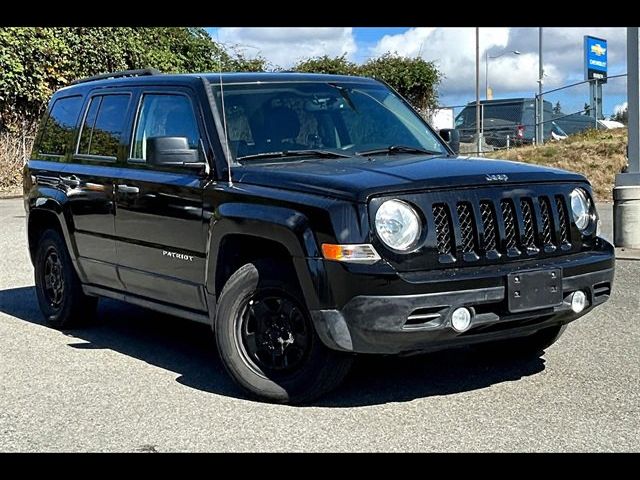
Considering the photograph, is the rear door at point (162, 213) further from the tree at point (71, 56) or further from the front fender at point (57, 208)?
the tree at point (71, 56)

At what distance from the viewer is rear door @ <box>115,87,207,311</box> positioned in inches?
229

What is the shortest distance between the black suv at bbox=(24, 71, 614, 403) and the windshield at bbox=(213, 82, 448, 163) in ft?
0.04

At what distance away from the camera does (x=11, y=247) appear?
12477mm

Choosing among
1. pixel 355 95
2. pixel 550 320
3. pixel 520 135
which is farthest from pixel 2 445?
pixel 520 135

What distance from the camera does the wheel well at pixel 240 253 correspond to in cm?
531

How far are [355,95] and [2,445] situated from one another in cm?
331

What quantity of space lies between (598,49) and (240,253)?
4728 cm

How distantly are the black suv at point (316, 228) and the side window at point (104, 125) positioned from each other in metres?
0.02

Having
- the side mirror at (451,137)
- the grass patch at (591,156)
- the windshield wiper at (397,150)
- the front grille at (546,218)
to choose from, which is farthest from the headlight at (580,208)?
the grass patch at (591,156)

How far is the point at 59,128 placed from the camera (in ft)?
25.6

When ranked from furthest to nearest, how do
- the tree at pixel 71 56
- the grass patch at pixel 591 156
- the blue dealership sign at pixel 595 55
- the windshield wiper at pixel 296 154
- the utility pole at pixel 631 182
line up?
the blue dealership sign at pixel 595 55 → the tree at pixel 71 56 → the grass patch at pixel 591 156 → the utility pole at pixel 631 182 → the windshield wiper at pixel 296 154

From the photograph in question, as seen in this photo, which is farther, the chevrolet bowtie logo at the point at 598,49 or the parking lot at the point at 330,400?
the chevrolet bowtie logo at the point at 598,49

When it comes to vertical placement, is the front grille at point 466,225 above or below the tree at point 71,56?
below

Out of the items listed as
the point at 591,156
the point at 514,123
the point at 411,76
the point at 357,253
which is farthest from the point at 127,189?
the point at 514,123
